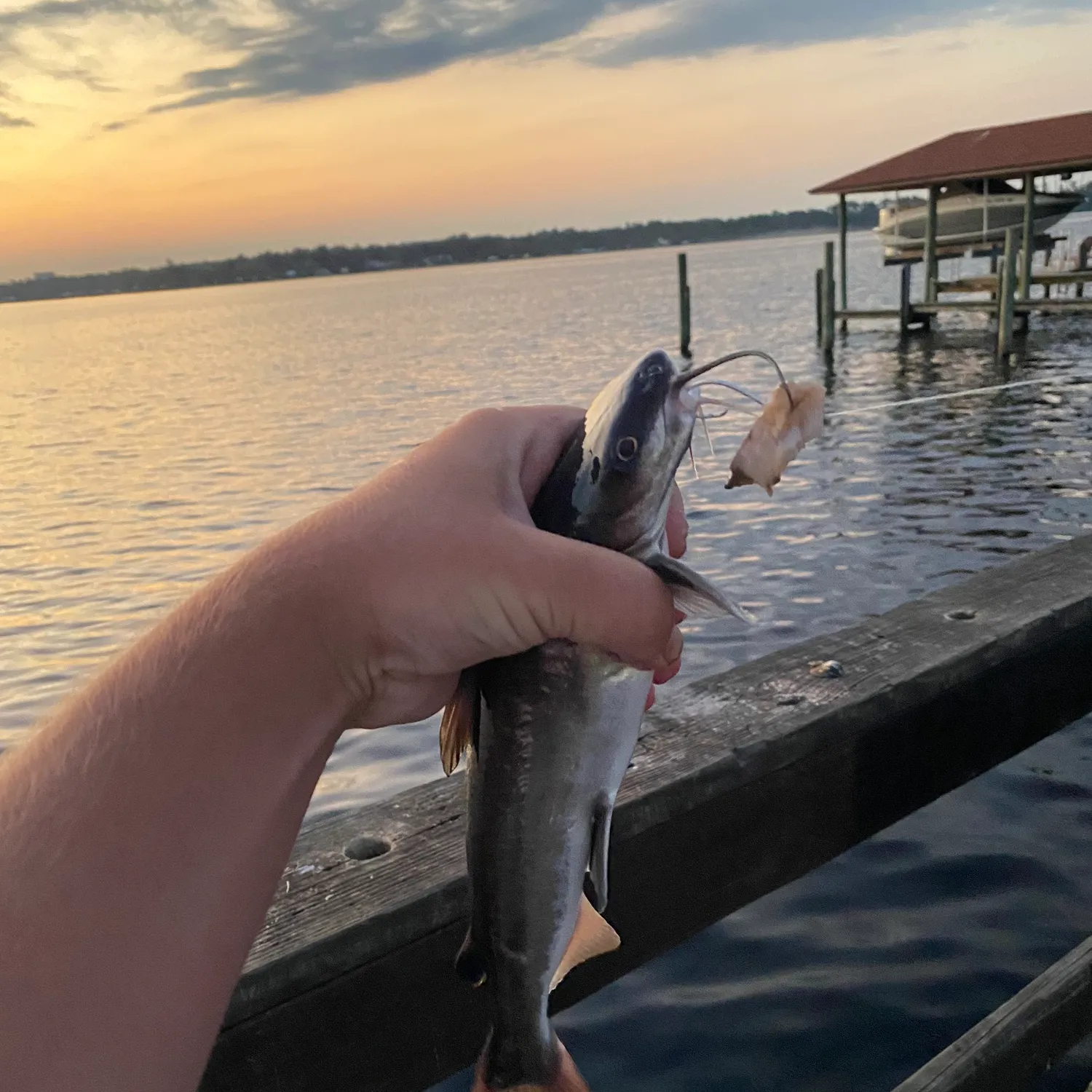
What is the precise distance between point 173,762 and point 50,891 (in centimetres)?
24

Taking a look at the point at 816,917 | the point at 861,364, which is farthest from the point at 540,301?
the point at 816,917

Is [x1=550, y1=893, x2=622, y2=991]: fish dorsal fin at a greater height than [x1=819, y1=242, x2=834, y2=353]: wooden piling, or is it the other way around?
[x1=550, y1=893, x2=622, y2=991]: fish dorsal fin

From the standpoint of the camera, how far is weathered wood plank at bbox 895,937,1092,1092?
9.57 ft

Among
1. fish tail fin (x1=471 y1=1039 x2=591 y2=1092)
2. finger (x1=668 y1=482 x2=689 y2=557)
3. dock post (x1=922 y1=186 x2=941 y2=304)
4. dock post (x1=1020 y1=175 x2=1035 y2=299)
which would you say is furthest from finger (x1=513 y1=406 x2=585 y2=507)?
dock post (x1=922 y1=186 x2=941 y2=304)

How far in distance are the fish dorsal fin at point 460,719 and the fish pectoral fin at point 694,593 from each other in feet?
1.58

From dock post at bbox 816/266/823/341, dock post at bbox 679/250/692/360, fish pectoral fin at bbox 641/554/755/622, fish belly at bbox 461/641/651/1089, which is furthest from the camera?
dock post at bbox 816/266/823/341

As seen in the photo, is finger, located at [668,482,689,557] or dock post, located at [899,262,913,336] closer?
finger, located at [668,482,689,557]

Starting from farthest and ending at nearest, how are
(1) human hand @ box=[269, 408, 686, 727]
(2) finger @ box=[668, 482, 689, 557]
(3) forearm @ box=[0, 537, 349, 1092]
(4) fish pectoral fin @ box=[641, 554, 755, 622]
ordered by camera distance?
(2) finger @ box=[668, 482, 689, 557], (4) fish pectoral fin @ box=[641, 554, 755, 622], (1) human hand @ box=[269, 408, 686, 727], (3) forearm @ box=[0, 537, 349, 1092]

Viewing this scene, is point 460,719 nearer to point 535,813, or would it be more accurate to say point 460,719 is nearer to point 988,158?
point 535,813

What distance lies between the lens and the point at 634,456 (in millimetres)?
2330

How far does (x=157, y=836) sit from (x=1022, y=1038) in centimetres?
274

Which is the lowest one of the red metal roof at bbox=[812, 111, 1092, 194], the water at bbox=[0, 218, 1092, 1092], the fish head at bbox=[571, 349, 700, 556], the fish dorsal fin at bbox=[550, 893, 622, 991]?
the water at bbox=[0, 218, 1092, 1092]

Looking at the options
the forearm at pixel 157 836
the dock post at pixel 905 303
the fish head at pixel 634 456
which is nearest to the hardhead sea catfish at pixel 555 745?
the fish head at pixel 634 456

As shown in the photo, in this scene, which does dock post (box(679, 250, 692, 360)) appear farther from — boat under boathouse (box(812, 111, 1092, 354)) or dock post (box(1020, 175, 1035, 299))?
dock post (box(1020, 175, 1035, 299))
